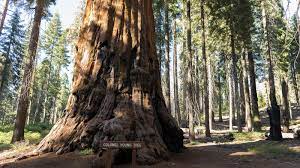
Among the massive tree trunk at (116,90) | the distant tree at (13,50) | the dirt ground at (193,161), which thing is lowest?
the dirt ground at (193,161)

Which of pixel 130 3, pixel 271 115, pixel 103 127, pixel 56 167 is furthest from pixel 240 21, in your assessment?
pixel 56 167

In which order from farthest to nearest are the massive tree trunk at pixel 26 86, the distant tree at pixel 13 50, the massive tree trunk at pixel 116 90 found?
the distant tree at pixel 13 50 → the massive tree trunk at pixel 26 86 → the massive tree trunk at pixel 116 90

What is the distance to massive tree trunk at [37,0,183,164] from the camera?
397 inches

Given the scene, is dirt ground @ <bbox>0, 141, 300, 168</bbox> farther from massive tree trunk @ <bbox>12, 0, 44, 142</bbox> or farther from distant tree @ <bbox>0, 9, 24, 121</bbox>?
distant tree @ <bbox>0, 9, 24, 121</bbox>

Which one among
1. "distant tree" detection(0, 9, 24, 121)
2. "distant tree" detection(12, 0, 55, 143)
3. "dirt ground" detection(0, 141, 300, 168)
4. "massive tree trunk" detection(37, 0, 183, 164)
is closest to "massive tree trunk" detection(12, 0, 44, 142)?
"distant tree" detection(12, 0, 55, 143)

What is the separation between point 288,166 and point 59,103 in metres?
60.8

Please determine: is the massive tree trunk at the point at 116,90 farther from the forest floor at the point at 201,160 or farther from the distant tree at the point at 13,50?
the distant tree at the point at 13,50

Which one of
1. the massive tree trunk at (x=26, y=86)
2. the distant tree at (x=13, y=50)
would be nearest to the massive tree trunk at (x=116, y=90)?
the massive tree trunk at (x=26, y=86)

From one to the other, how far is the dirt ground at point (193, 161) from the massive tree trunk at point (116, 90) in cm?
48

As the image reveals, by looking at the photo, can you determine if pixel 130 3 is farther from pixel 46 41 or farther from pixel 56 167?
pixel 46 41

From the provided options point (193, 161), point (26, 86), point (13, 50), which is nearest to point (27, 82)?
point (26, 86)

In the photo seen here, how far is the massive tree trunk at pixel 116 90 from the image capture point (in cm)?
1009

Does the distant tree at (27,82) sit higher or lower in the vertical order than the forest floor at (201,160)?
higher

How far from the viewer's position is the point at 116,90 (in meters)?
11.1
